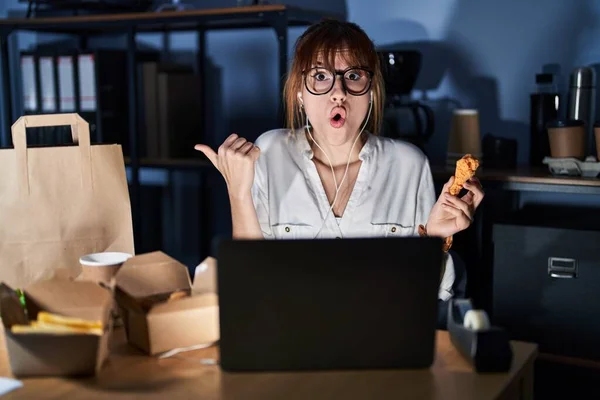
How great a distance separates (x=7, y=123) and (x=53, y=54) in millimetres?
380

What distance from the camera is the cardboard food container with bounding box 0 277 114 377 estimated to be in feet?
3.47

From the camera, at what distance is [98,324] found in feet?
3.60

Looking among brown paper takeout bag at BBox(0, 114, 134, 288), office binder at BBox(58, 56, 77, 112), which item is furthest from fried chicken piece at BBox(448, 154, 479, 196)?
office binder at BBox(58, 56, 77, 112)

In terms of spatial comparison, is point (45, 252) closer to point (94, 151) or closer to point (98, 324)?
point (94, 151)

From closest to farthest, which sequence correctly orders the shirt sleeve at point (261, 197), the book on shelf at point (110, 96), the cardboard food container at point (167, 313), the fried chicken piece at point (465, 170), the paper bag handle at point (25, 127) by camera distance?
the cardboard food container at point (167, 313) < the paper bag handle at point (25, 127) < the fried chicken piece at point (465, 170) < the shirt sleeve at point (261, 197) < the book on shelf at point (110, 96)

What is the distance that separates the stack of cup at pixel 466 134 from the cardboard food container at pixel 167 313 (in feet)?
5.19

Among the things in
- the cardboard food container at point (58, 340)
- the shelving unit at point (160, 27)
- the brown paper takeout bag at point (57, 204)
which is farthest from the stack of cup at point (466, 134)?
the cardboard food container at point (58, 340)

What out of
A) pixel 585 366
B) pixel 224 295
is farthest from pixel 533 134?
pixel 224 295

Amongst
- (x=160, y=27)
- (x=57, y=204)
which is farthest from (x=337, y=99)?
(x=160, y=27)

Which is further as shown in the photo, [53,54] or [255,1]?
[53,54]

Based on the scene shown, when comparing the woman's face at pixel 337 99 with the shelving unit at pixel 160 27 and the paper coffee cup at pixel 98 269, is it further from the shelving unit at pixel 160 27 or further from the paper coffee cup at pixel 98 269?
the shelving unit at pixel 160 27

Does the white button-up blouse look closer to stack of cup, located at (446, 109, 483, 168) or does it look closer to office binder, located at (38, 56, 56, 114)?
stack of cup, located at (446, 109, 483, 168)

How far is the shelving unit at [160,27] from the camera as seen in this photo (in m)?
2.65

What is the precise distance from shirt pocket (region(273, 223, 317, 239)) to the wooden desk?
29.4 inches
